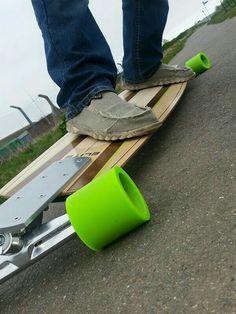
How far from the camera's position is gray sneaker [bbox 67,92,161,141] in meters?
2.11

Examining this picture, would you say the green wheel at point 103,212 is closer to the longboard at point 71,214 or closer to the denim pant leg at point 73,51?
the longboard at point 71,214

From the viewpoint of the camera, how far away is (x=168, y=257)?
4.13ft

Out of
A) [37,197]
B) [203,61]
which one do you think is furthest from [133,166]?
[203,61]

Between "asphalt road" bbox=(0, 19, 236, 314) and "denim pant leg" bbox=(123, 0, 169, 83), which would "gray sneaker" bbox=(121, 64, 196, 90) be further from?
"asphalt road" bbox=(0, 19, 236, 314)

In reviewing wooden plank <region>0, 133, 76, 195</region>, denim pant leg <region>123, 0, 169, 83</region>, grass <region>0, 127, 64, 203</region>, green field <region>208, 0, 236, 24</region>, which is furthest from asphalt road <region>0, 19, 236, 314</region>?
green field <region>208, 0, 236, 24</region>

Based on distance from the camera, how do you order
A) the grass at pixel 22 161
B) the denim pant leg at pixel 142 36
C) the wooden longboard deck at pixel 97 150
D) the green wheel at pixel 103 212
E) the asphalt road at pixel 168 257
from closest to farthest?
the asphalt road at pixel 168 257, the green wheel at pixel 103 212, the wooden longboard deck at pixel 97 150, the denim pant leg at pixel 142 36, the grass at pixel 22 161

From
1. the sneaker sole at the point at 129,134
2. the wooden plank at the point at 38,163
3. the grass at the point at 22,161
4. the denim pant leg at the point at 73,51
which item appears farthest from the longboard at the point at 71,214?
the grass at the point at 22,161

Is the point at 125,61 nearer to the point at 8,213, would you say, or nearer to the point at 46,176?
the point at 46,176

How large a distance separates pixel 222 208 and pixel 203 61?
2987mm

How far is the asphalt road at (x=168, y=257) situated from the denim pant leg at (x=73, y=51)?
56cm

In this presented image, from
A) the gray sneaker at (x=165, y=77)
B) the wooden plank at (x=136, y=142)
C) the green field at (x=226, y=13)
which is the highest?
the wooden plank at (x=136, y=142)

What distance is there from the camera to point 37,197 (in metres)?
1.69

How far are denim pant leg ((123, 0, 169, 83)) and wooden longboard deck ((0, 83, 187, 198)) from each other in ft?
0.56

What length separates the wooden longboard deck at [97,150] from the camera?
1890 millimetres
